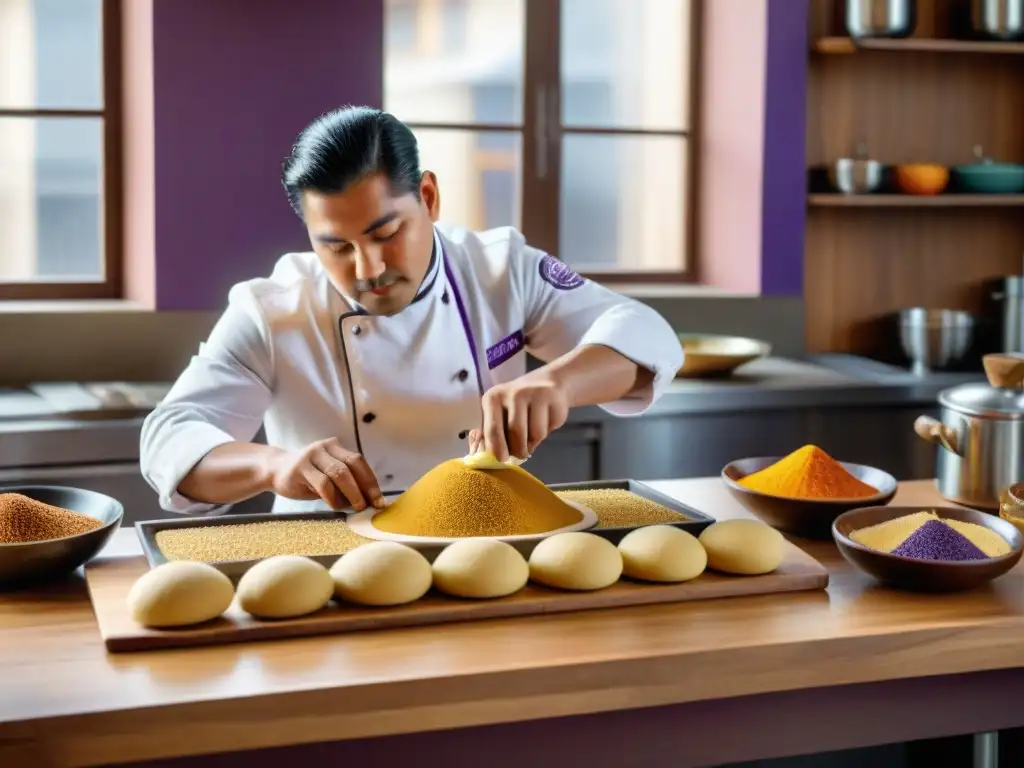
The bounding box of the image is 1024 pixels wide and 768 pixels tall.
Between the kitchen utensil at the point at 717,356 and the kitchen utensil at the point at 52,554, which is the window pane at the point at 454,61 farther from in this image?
the kitchen utensil at the point at 52,554

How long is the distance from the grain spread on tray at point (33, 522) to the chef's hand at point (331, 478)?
28 cm

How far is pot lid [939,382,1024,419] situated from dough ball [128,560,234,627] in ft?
4.20

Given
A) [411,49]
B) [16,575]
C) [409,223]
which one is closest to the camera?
[16,575]

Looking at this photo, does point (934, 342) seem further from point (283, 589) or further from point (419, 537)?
point (283, 589)

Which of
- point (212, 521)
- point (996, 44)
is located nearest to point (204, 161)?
point (212, 521)

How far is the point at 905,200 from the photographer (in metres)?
4.23

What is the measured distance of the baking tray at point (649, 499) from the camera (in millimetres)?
1842

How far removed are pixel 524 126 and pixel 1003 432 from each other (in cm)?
243

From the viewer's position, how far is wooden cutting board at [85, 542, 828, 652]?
5.01 feet

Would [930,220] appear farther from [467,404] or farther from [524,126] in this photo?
[467,404]

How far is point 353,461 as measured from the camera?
6.22 feet

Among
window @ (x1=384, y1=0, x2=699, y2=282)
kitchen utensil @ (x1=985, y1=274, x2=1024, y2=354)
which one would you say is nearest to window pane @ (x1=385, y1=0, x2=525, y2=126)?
window @ (x1=384, y1=0, x2=699, y2=282)

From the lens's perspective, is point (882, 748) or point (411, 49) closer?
point (882, 748)

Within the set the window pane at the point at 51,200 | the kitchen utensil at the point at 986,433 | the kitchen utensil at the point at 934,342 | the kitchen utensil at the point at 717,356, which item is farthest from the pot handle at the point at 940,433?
the window pane at the point at 51,200
